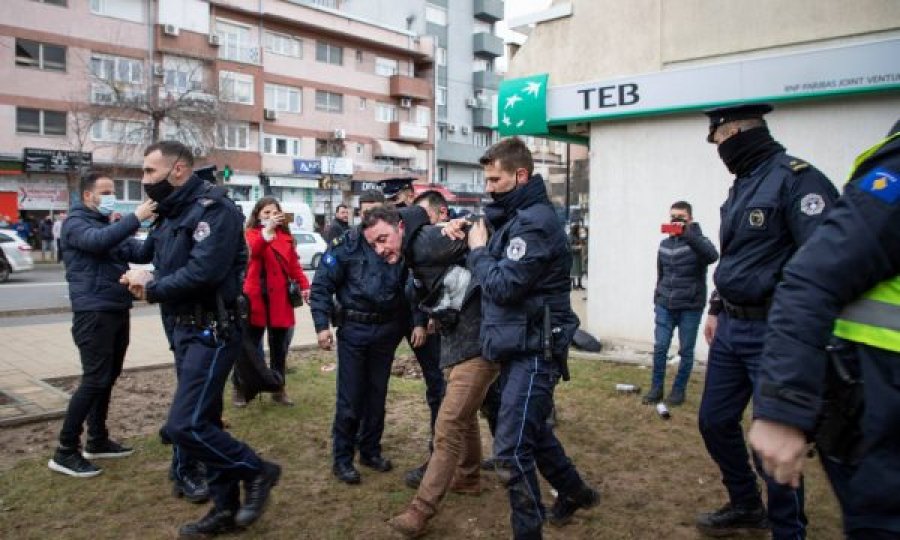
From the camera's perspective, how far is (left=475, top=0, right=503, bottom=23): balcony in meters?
58.1

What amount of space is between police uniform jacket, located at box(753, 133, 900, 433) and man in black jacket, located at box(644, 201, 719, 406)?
4.95 m

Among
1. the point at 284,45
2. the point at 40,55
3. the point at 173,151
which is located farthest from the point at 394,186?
the point at 284,45

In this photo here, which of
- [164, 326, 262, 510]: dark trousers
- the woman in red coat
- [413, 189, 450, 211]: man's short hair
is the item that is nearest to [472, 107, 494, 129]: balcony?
the woman in red coat

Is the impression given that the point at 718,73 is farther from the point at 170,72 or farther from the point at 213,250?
the point at 170,72

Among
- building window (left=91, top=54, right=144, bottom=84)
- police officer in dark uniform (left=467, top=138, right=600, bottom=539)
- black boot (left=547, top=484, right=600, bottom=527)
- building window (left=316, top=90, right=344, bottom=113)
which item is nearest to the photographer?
police officer in dark uniform (left=467, top=138, right=600, bottom=539)

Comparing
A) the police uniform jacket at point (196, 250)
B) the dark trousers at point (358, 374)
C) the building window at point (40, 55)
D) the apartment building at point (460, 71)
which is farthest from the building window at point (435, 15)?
the police uniform jacket at point (196, 250)

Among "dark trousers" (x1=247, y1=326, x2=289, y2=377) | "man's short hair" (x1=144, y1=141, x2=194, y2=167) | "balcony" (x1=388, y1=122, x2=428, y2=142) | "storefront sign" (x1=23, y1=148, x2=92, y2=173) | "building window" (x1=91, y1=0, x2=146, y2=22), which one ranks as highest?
"building window" (x1=91, y1=0, x2=146, y2=22)

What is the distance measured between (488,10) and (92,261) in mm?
57682

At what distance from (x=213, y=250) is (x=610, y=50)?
695 centimetres

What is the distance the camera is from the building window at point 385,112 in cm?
4666

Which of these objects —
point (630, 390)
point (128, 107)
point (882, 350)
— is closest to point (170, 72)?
point (128, 107)

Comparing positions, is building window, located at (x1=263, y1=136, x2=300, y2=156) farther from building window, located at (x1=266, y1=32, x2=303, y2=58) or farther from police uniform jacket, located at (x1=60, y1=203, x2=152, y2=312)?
police uniform jacket, located at (x1=60, y1=203, x2=152, y2=312)

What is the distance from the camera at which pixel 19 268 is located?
1933 cm

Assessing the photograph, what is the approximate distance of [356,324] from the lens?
15.8 feet
